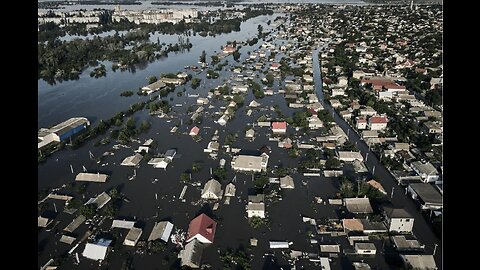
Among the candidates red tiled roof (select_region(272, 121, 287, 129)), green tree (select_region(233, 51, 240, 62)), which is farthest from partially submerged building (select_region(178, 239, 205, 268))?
green tree (select_region(233, 51, 240, 62))

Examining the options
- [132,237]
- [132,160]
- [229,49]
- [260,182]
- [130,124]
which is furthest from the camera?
[229,49]

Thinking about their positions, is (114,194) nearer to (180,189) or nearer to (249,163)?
(180,189)

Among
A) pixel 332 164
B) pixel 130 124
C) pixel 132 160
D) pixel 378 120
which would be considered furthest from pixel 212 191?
pixel 378 120

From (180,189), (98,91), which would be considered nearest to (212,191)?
(180,189)

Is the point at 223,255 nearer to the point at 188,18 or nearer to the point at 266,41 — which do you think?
the point at 266,41

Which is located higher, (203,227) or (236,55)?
(236,55)

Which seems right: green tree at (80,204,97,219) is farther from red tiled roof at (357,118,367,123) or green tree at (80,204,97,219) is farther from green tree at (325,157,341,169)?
red tiled roof at (357,118,367,123)

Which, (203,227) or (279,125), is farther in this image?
(279,125)

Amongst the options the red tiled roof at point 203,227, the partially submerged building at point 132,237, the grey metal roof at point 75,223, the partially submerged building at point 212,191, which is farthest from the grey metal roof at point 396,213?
the grey metal roof at point 75,223

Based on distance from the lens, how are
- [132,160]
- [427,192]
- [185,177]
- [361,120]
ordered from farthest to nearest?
[361,120], [132,160], [185,177], [427,192]

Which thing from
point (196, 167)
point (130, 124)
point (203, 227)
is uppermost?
point (130, 124)
